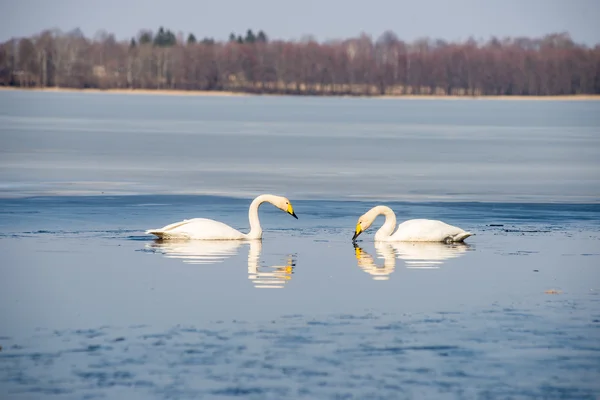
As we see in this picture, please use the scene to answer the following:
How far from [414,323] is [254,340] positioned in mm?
1545

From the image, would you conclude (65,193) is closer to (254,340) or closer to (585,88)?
(254,340)

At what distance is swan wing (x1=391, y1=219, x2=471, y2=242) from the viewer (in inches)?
640

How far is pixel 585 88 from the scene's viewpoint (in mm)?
157875

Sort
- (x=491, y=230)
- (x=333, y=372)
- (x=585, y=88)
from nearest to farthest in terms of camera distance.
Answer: (x=333, y=372) < (x=491, y=230) < (x=585, y=88)

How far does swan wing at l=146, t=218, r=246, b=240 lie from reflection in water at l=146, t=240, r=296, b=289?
3.2 inches

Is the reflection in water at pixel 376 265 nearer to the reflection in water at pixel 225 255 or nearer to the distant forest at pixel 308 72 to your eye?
the reflection in water at pixel 225 255

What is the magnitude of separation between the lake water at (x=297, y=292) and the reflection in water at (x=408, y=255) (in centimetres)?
5

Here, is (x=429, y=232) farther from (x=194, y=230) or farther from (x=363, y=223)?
(x=194, y=230)

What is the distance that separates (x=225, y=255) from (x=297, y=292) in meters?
2.83

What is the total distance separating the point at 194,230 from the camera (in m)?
16.2

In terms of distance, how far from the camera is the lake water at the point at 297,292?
904 cm

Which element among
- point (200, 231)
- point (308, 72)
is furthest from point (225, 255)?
point (308, 72)

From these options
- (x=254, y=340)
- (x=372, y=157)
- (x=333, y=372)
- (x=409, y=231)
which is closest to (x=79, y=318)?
(x=254, y=340)

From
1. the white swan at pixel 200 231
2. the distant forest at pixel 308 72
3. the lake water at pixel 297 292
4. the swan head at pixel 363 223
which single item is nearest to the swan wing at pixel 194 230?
the white swan at pixel 200 231
